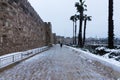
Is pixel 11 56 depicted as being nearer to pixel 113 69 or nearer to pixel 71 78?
pixel 71 78

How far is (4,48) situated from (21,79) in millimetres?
4782

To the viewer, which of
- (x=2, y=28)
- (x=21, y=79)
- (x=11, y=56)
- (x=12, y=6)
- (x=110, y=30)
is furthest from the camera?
(x=110, y=30)

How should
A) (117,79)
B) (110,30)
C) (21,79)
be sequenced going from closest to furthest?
(117,79)
(21,79)
(110,30)

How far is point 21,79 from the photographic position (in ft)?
28.4

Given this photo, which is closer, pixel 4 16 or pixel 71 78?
pixel 71 78

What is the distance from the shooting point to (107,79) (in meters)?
8.56

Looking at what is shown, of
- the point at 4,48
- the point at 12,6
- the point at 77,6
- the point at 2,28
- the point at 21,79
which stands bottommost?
the point at 21,79

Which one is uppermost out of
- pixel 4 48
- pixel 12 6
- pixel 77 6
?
pixel 77 6

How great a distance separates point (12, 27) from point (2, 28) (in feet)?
8.02

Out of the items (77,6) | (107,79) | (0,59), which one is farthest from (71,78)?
(77,6)

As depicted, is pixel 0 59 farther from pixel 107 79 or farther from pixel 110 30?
pixel 110 30

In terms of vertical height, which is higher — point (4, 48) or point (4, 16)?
point (4, 16)

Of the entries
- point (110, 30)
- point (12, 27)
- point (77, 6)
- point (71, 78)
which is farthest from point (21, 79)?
point (77, 6)

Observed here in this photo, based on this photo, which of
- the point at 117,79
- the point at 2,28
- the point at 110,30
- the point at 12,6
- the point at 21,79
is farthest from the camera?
the point at 110,30
